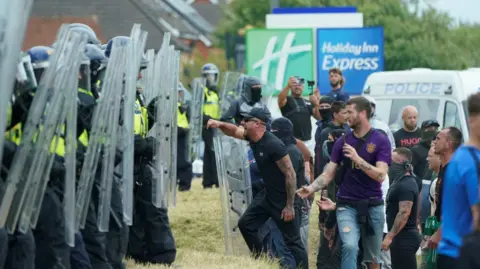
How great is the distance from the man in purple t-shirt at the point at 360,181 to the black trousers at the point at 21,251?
144 inches

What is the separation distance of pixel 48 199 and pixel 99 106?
3.47 ft

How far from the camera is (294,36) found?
31.1 m

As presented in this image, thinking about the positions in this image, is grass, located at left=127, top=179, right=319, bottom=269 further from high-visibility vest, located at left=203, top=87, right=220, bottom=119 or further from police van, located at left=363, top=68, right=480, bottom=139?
police van, located at left=363, top=68, right=480, bottom=139

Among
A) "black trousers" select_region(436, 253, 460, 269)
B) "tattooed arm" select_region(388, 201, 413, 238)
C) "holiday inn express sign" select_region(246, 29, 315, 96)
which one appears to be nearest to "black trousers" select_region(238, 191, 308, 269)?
"tattooed arm" select_region(388, 201, 413, 238)

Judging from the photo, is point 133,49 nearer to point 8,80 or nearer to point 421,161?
point 8,80

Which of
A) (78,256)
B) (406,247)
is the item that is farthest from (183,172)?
(78,256)

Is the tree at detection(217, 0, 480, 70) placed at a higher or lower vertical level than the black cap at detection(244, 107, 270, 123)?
higher

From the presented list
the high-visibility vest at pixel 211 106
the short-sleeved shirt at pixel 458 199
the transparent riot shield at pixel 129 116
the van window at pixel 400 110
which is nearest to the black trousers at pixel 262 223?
the transparent riot shield at pixel 129 116

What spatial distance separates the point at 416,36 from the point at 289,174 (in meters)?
45.5

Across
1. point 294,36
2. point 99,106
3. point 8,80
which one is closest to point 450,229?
point 8,80

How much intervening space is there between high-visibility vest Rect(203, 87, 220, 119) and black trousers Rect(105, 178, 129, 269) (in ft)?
28.3

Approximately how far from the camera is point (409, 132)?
17.0 meters

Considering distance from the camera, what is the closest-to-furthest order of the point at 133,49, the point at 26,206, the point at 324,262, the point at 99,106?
the point at 26,206, the point at 99,106, the point at 133,49, the point at 324,262

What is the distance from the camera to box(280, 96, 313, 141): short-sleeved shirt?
60.0ft
